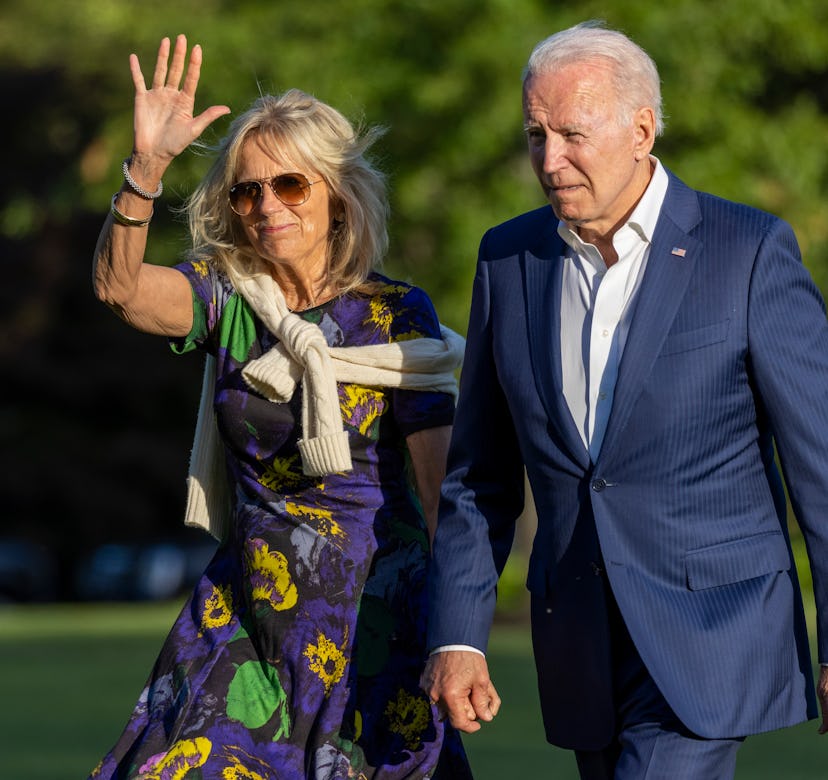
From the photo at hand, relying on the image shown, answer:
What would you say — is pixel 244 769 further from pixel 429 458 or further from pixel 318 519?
pixel 429 458

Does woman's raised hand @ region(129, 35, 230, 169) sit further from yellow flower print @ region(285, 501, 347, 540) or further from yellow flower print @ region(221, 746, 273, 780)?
yellow flower print @ region(221, 746, 273, 780)

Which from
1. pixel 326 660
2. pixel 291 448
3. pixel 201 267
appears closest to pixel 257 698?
pixel 326 660

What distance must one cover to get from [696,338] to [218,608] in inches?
59.2

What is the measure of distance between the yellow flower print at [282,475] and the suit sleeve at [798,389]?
134 cm

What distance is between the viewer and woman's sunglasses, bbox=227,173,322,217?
5.02 meters

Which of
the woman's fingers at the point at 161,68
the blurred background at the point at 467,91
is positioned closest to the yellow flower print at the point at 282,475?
the woman's fingers at the point at 161,68

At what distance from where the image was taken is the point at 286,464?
16.2 ft

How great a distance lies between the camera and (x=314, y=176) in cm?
508

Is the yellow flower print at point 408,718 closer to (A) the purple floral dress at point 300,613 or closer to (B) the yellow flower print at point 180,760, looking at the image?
(A) the purple floral dress at point 300,613

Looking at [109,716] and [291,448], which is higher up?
[291,448]

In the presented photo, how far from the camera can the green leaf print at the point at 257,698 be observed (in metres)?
4.70

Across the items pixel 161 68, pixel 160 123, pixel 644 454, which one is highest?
pixel 161 68

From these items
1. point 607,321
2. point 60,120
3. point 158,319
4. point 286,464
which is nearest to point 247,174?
point 158,319

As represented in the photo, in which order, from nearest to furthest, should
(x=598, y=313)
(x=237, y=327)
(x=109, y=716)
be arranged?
(x=598, y=313), (x=237, y=327), (x=109, y=716)
